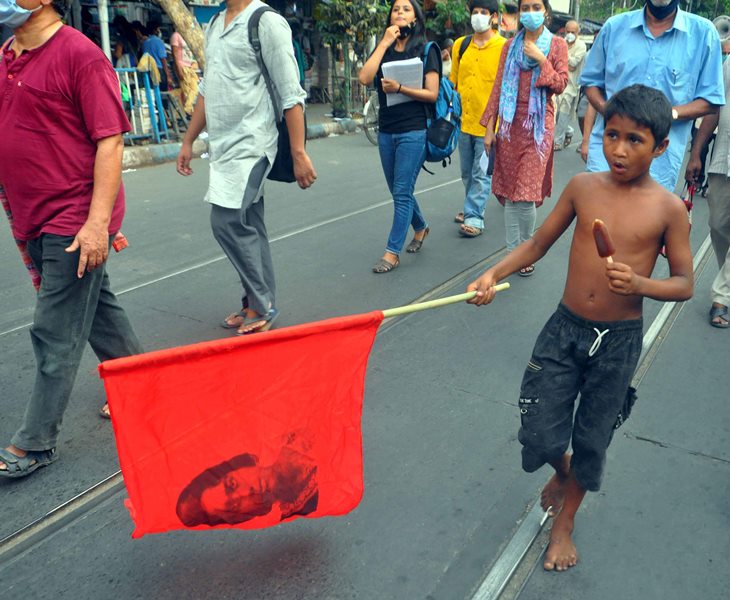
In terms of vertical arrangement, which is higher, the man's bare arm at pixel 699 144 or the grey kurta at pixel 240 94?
the grey kurta at pixel 240 94

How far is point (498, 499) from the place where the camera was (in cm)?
296

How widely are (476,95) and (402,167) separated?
1538mm

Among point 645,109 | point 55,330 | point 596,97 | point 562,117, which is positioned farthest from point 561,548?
point 562,117

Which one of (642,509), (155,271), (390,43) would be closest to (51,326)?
(642,509)

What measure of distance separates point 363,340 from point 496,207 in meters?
5.76

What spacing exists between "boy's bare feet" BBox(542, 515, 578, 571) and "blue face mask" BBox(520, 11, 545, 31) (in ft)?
11.3

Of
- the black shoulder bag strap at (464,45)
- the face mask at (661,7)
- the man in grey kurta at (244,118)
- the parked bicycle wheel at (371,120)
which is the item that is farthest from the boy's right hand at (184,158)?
the parked bicycle wheel at (371,120)

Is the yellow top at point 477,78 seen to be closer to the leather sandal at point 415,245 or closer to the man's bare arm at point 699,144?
the leather sandal at point 415,245

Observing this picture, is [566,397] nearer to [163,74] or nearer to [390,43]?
[390,43]

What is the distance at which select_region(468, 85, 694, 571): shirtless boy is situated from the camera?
2373mm

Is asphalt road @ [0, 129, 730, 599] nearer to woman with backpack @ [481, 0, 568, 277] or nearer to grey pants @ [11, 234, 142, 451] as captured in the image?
grey pants @ [11, 234, 142, 451]

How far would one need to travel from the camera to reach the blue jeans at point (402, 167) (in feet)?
18.3

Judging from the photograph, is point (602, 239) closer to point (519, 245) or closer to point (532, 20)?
point (519, 245)

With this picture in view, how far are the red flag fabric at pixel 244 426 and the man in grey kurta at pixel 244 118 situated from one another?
186 centimetres
